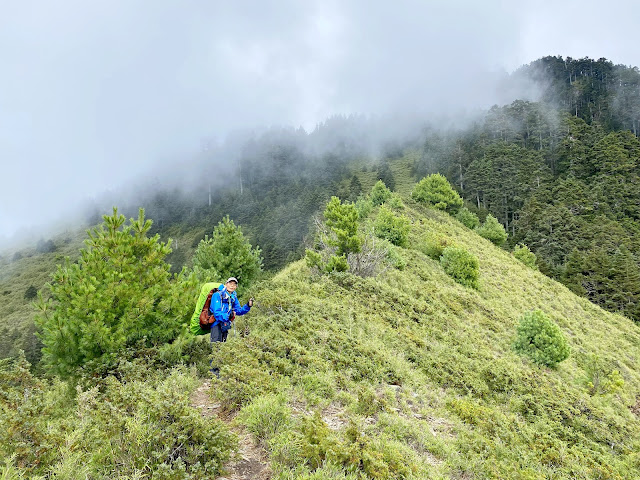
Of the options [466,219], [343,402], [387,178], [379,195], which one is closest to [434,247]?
[379,195]

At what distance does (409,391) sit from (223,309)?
14.4ft

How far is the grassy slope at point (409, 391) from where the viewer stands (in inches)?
205

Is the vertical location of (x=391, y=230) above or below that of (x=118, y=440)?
below

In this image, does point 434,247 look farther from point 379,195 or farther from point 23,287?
point 23,287

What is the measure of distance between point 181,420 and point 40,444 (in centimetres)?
135

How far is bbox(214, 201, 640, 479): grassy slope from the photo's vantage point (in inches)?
205

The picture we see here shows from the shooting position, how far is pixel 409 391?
7.67m

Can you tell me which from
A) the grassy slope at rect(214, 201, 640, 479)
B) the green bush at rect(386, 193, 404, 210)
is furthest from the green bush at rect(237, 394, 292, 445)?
the green bush at rect(386, 193, 404, 210)

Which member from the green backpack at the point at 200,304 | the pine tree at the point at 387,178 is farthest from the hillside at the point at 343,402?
the pine tree at the point at 387,178

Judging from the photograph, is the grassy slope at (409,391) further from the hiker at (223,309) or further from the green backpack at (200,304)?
the green backpack at (200,304)

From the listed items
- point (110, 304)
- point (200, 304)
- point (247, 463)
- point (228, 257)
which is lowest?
point (228, 257)

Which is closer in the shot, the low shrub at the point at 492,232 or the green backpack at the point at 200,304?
the green backpack at the point at 200,304

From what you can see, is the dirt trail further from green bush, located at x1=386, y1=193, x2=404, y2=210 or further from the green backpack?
green bush, located at x1=386, y1=193, x2=404, y2=210

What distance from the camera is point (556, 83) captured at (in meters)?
→ 123
